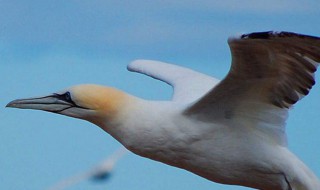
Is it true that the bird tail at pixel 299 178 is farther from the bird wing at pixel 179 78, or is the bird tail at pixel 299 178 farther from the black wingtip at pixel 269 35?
the black wingtip at pixel 269 35

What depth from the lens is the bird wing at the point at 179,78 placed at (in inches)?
442

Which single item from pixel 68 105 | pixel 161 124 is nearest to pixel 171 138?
pixel 161 124

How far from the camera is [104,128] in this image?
991cm

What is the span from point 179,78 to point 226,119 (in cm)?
182

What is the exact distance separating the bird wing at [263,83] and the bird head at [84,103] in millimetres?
490

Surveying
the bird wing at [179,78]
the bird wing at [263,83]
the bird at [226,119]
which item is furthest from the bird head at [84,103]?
the bird wing at [179,78]

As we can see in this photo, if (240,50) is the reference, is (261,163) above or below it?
below

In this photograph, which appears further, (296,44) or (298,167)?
(298,167)

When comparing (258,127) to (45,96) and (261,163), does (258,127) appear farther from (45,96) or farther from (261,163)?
(45,96)

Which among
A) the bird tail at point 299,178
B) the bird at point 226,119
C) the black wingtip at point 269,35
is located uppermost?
the black wingtip at point 269,35

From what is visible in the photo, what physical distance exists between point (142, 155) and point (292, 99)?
3.53 ft

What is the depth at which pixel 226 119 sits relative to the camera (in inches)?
396

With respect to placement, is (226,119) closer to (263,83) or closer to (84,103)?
(263,83)

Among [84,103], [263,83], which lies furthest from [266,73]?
[84,103]
